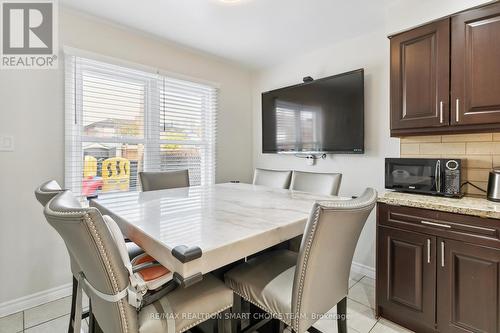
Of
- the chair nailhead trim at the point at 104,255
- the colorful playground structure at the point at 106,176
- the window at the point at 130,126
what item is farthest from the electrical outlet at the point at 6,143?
the chair nailhead trim at the point at 104,255

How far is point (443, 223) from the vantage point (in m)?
1.53

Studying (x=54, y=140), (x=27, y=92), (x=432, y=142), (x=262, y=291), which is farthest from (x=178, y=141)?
(x=432, y=142)

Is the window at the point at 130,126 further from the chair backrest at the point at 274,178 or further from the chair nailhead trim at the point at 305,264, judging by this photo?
the chair nailhead trim at the point at 305,264

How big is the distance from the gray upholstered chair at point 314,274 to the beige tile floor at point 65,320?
2.22 ft

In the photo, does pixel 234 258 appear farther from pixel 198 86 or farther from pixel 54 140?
pixel 198 86

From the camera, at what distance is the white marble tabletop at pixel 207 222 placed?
86 cm

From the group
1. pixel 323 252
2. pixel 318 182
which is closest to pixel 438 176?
pixel 318 182

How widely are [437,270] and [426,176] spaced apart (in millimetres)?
660

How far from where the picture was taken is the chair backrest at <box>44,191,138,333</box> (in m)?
0.74

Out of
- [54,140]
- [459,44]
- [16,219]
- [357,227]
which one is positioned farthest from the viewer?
[54,140]

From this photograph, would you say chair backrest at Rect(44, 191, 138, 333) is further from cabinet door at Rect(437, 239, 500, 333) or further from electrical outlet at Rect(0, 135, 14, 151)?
cabinet door at Rect(437, 239, 500, 333)

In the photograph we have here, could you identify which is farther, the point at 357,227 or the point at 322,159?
the point at 322,159

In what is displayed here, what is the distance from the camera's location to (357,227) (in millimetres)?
1111

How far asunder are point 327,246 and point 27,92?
2511 millimetres
